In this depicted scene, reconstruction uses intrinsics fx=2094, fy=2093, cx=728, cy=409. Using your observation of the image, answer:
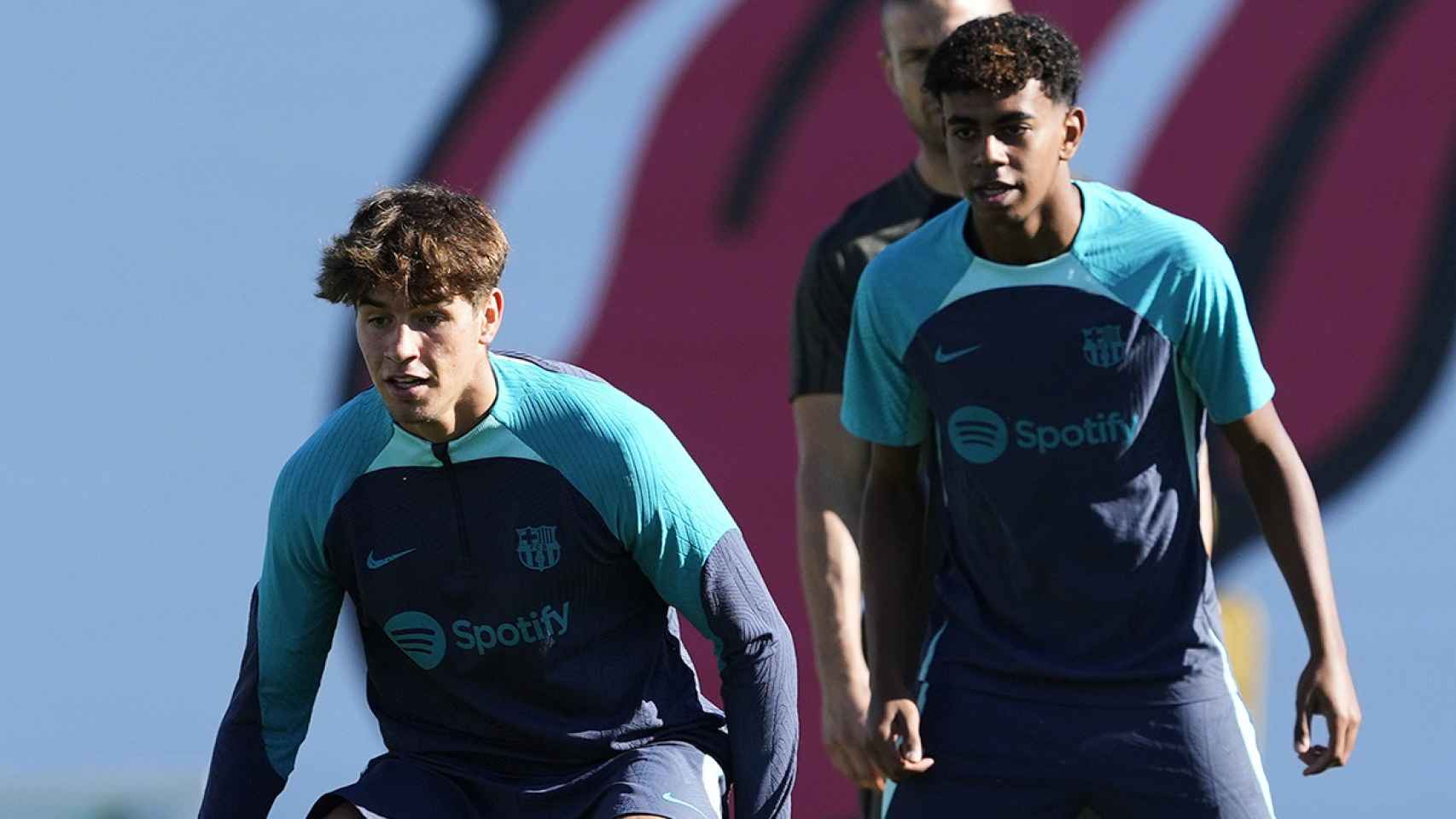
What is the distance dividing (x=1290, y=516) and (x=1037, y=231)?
1.53 ft

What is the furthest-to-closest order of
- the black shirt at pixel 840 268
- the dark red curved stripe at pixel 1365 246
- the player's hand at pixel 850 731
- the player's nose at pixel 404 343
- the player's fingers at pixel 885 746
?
the dark red curved stripe at pixel 1365 246
the black shirt at pixel 840 268
the player's hand at pixel 850 731
the player's fingers at pixel 885 746
the player's nose at pixel 404 343

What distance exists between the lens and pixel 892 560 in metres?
2.72

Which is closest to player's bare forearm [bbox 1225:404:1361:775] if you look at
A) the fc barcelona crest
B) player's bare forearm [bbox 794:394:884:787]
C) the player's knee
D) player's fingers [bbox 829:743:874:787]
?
player's fingers [bbox 829:743:874:787]

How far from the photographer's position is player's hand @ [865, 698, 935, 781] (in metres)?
2.59

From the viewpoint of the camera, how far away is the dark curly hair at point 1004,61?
2.58 metres

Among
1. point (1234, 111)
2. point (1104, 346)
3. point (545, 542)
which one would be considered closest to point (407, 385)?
point (545, 542)

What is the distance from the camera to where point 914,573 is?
9.02 feet

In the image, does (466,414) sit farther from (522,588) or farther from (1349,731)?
(1349,731)

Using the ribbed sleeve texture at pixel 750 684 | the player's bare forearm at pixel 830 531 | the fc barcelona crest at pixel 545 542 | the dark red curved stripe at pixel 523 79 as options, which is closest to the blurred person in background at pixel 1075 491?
the ribbed sleeve texture at pixel 750 684

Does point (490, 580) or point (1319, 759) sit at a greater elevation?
point (490, 580)

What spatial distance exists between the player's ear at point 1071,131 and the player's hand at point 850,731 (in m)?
0.77

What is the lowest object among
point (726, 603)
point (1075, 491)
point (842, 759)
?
point (842, 759)

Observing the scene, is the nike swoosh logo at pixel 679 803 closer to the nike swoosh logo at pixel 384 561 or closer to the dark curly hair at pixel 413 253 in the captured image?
the nike swoosh logo at pixel 384 561

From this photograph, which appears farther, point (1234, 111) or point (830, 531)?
point (1234, 111)
